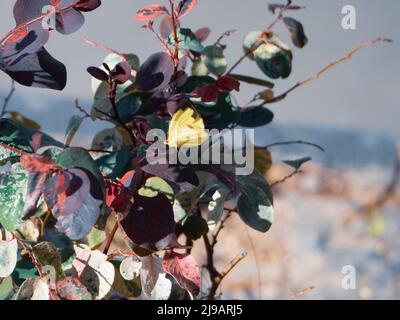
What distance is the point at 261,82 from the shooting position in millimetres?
672

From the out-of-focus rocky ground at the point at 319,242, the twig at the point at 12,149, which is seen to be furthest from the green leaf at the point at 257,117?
the out-of-focus rocky ground at the point at 319,242

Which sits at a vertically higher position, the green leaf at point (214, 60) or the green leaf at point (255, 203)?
the green leaf at point (214, 60)

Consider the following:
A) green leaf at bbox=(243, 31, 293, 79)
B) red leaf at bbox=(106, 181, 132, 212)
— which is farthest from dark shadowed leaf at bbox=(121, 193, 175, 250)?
green leaf at bbox=(243, 31, 293, 79)

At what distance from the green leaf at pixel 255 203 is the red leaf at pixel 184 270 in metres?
0.08

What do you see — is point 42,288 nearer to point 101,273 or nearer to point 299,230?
point 101,273

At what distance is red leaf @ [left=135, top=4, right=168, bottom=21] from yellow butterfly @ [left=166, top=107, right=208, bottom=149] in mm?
100

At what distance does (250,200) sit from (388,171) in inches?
91.1

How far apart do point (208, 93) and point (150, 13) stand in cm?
8

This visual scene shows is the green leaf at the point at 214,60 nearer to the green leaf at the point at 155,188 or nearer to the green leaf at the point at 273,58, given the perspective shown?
the green leaf at the point at 273,58

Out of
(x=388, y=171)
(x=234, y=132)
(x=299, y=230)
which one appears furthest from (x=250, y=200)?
(x=388, y=171)

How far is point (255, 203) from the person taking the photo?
590mm

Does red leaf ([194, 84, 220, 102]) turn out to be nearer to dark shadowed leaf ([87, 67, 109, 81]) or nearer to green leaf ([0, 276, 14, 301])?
dark shadowed leaf ([87, 67, 109, 81])

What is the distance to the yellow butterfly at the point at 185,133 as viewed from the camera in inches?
19.3

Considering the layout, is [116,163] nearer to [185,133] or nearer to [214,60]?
[185,133]
